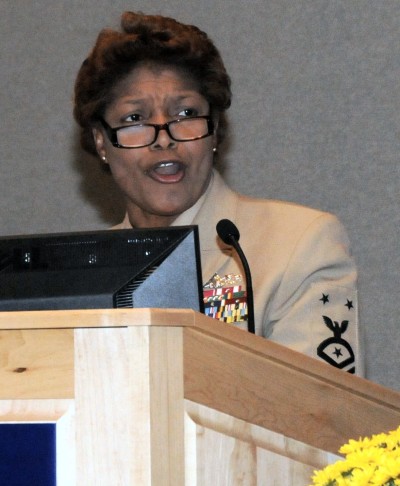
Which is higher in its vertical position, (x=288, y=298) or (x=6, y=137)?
(x=6, y=137)

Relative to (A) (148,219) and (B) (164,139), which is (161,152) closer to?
(B) (164,139)

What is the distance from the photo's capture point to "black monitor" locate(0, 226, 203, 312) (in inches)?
60.7

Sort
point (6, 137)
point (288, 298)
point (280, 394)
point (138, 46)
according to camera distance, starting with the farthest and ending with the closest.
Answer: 1. point (6, 137)
2. point (138, 46)
3. point (288, 298)
4. point (280, 394)

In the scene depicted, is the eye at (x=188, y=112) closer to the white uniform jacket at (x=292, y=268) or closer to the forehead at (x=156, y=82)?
the forehead at (x=156, y=82)

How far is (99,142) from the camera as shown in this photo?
260 centimetres

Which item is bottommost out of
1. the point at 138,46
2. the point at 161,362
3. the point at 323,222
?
the point at 161,362

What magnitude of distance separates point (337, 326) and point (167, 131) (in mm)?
597

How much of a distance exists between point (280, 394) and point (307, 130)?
5.71ft

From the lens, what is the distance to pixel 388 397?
62.4 inches

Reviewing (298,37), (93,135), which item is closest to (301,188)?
(298,37)

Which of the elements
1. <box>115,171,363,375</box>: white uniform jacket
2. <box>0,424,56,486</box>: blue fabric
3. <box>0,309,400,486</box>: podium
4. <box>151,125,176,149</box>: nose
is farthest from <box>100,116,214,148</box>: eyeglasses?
<box>0,424,56,486</box>: blue fabric

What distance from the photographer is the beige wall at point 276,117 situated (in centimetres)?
295

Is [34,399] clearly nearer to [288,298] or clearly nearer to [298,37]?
[288,298]

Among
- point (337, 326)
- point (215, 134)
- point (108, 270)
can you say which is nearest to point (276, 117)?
point (215, 134)
